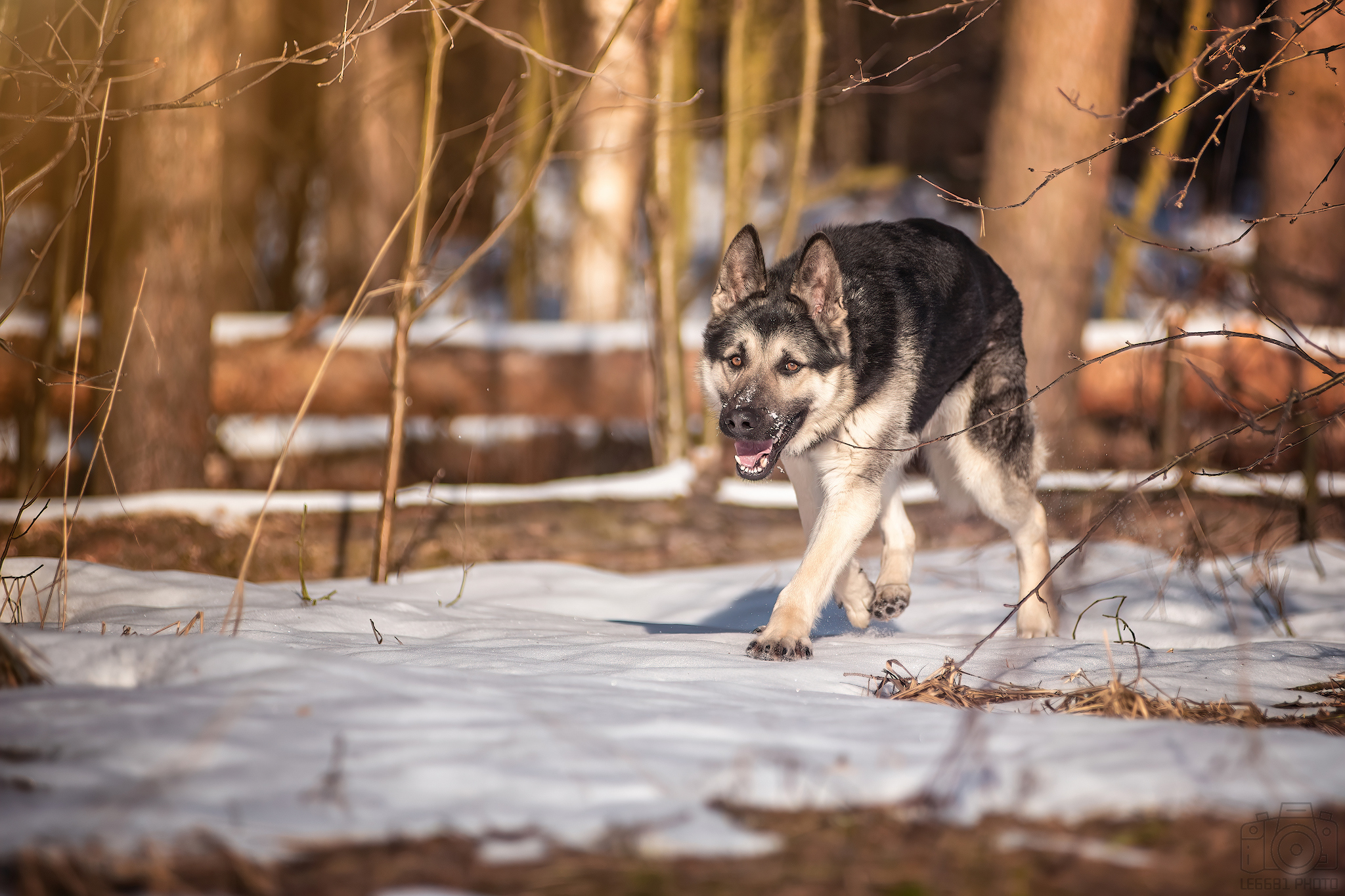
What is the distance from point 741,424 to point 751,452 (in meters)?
0.14

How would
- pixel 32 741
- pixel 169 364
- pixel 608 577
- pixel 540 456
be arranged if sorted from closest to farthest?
pixel 32 741 → pixel 608 577 → pixel 169 364 → pixel 540 456

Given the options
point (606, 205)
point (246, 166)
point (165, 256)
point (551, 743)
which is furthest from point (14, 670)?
point (246, 166)

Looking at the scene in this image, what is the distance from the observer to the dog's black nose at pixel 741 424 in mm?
3842

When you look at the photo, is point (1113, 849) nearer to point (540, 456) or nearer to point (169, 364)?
point (169, 364)

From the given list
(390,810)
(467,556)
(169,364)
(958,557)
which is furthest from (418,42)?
(390,810)

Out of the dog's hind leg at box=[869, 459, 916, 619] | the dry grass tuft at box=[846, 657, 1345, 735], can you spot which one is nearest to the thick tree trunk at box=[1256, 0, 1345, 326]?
the dog's hind leg at box=[869, 459, 916, 619]

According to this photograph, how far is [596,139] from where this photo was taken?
10.5 metres

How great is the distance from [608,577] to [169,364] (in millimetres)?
2913

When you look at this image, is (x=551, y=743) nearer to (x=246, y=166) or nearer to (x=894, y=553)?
(x=894, y=553)

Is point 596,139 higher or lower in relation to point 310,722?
higher

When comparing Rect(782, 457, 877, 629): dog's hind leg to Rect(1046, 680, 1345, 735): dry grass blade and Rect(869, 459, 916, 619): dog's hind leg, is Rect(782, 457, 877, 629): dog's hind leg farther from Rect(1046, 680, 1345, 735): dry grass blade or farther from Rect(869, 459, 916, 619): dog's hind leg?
Rect(1046, 680, 1345, 735): dry grass blade

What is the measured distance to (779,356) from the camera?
4.09 meters

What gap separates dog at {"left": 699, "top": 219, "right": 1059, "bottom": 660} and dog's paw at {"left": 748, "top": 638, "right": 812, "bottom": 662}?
31mm

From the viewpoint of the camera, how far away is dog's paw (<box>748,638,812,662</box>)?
3.37 m
